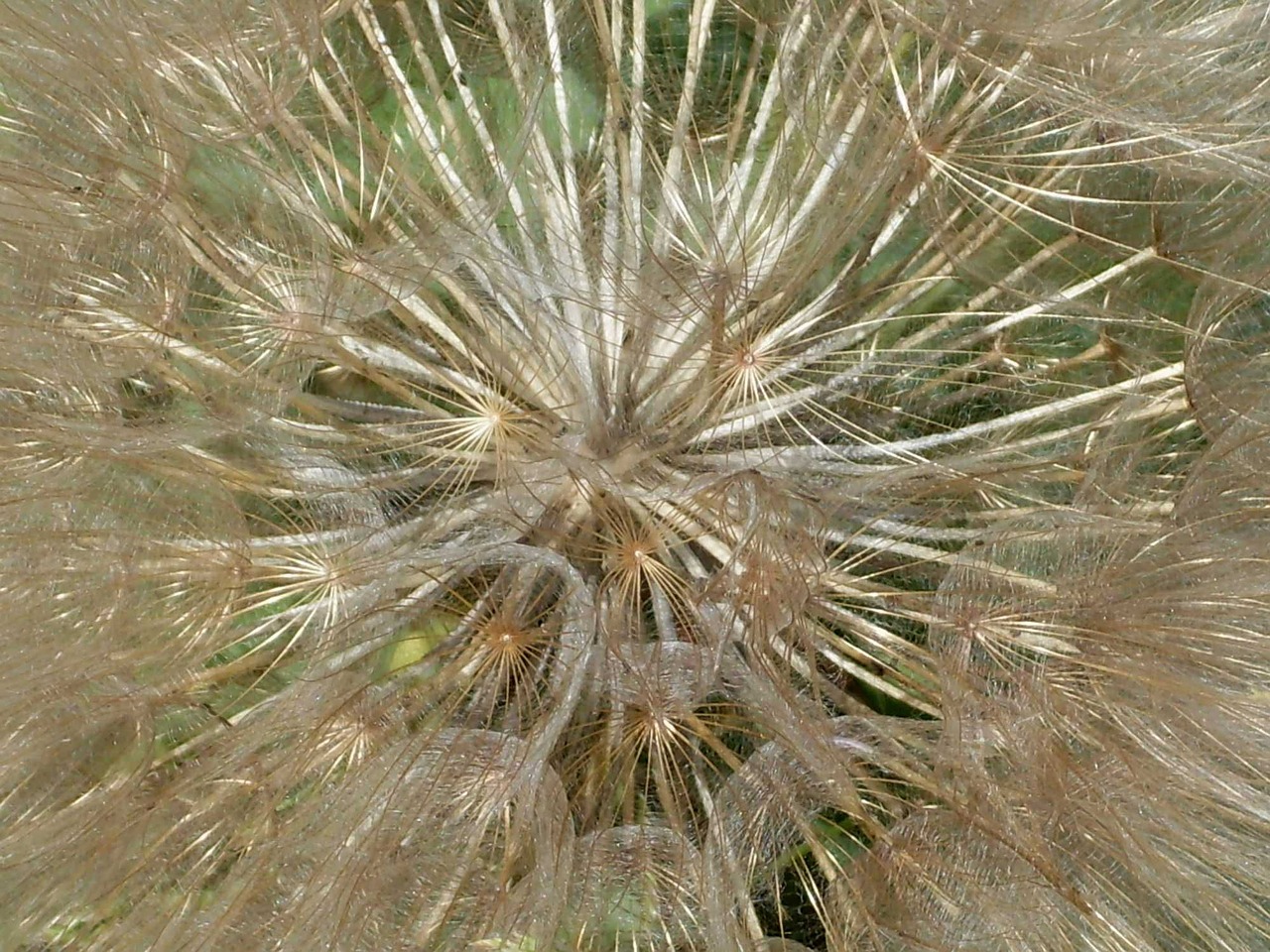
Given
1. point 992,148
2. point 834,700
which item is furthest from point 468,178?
point 834,700

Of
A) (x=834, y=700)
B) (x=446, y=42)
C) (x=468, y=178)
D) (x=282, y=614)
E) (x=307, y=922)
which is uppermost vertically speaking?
(x=446, y=42)

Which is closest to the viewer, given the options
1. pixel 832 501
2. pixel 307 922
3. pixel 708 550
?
pixel 307 922

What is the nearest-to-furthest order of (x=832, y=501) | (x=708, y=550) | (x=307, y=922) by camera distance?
1. (x=307, y=922)
2. (x=832, y=501)
3. (x=708, y=550)

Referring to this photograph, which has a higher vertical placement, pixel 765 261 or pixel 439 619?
pixel 765 261

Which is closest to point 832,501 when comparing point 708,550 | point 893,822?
point 708,550

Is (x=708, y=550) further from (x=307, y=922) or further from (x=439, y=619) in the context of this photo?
(x=307, y=922)

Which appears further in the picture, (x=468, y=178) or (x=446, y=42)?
(x=446, y=42)

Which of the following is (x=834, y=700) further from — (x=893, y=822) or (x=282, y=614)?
(x=282, y=614)
